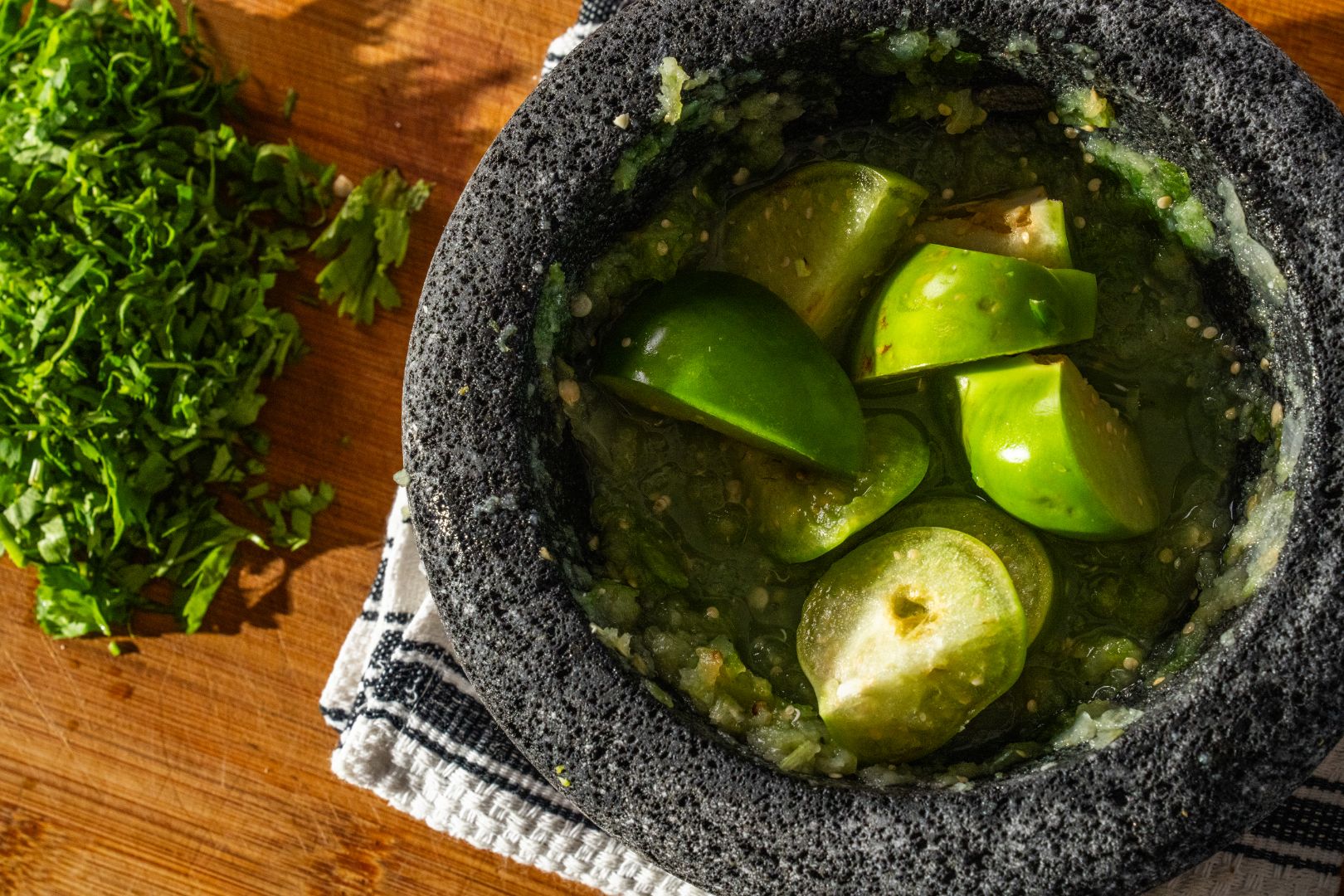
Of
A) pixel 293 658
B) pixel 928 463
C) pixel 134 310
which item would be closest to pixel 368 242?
pixel 134 310

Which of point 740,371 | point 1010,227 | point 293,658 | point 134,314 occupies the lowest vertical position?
point 293,658

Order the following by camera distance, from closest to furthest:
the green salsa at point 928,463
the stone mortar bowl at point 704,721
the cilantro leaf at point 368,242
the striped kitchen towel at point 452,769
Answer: the stone mortar bowl at point 704,721 → the green salsa at point 928,463 → the striped kitchen towel at point 452,769 → the cilantro leaf at point 368,242

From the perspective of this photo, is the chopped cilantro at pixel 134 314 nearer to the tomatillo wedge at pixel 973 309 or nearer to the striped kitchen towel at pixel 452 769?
the striped kitchen towel at pixel 452 769

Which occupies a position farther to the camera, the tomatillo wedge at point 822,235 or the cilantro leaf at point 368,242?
the cilantro leaf at point 368,242

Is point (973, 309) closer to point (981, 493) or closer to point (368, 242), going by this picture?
point (981, 493)

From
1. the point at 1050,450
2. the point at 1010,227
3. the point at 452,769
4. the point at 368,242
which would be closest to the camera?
the point at 1050,450

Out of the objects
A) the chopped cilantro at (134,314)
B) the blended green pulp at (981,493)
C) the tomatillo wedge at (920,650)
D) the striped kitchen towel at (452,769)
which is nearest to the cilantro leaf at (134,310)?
the chopped cilantro at (134,314)

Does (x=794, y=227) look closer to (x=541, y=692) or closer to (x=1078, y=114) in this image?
(x=1078, y=114)

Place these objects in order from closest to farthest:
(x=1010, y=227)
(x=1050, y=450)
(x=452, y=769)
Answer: (x=1050, y=450) → (x=1010, y=227) → (x=452, y=769)
